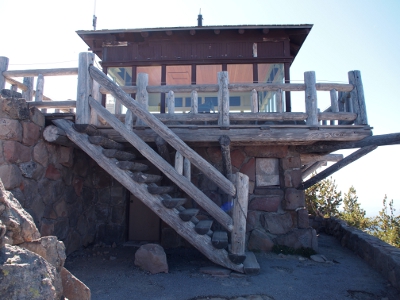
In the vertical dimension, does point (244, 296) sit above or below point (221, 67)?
below

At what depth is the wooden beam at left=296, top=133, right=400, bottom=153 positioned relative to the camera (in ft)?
15.5

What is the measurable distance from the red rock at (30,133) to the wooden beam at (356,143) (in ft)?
15.5

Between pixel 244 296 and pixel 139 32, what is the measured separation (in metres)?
6.97

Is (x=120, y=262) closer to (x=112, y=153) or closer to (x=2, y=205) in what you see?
(x=112, y=153)

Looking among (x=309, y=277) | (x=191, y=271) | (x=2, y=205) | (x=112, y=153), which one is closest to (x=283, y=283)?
(x=309, y=277)

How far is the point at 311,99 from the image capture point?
527 cm

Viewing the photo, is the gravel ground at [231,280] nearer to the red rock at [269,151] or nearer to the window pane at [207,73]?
the red rock at [269,151]

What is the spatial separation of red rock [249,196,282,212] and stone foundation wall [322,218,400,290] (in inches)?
68.9

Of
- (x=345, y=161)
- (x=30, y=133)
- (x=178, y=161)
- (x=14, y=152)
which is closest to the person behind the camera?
(x=14, y=152)

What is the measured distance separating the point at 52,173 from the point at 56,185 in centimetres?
23

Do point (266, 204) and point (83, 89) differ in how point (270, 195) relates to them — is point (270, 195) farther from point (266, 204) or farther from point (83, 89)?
point (83, 89)

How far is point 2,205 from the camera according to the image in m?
1.66

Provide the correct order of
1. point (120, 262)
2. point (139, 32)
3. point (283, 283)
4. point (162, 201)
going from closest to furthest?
point (283, 283)
point (162, 201)
point (120, 262)
point (139, 32)

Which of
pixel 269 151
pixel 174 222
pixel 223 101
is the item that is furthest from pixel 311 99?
pixel 174 222
